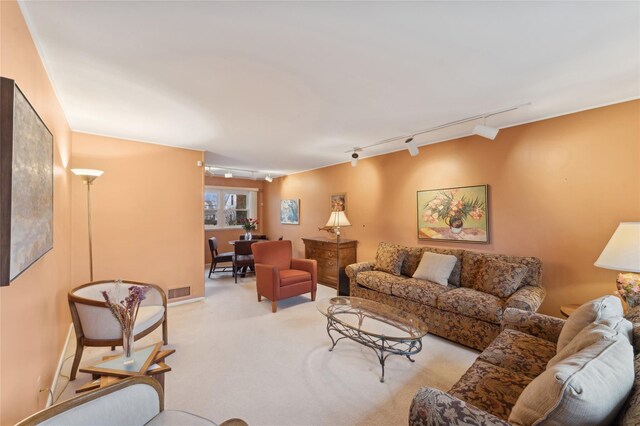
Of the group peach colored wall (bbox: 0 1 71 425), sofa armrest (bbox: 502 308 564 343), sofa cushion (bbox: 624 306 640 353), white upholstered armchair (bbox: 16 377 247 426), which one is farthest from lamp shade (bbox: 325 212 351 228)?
white upholstered armchair (bbox: 16 377 247 426)

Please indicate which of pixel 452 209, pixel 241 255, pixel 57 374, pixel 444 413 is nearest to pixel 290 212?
pixel 241 255

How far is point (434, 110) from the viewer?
276 cm

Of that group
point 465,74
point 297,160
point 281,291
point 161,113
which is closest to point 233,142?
point 161,113

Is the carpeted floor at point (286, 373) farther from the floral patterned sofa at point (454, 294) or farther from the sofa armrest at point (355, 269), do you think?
the sofa armrest at point (355, 269)

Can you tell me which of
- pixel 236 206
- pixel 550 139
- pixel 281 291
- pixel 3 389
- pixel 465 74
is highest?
pixel 465 74

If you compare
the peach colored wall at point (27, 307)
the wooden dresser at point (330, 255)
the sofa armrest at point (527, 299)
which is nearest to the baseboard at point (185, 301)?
the peach colored wall at point (27, 307)

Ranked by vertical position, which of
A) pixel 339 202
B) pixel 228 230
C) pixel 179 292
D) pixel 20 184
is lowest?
pixel 179 292

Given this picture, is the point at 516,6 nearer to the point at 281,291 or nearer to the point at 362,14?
the point at 362,14

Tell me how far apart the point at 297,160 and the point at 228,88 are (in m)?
3.04

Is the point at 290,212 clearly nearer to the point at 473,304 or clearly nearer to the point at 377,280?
the point at 377,280

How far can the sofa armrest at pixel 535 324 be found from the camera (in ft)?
6.33

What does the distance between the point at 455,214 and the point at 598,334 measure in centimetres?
260

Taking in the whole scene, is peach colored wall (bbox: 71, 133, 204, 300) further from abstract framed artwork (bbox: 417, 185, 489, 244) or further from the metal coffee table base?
abstract framed artwork (bbox: 417, 185, 489, 244)

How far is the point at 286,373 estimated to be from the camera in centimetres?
229
